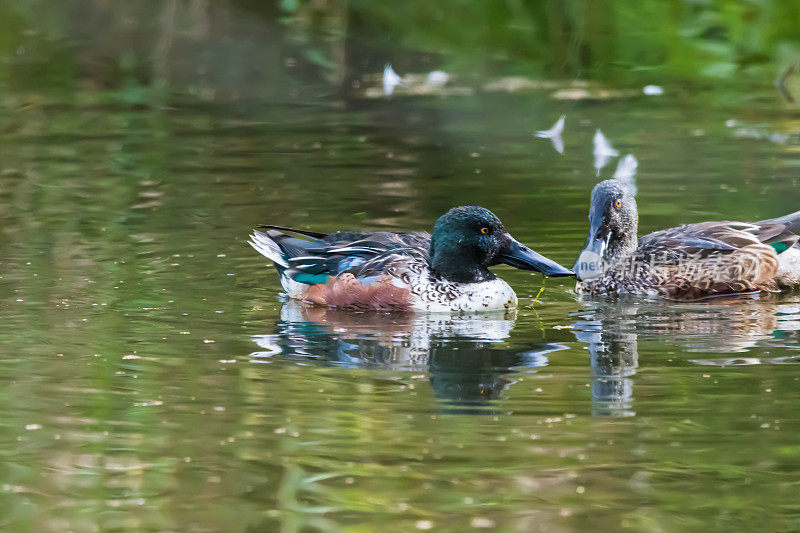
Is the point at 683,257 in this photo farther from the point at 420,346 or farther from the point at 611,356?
the point at 420,346

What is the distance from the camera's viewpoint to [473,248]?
10.2 meters

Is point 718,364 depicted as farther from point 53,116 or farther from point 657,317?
point 53,116

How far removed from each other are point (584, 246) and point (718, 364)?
127 inches

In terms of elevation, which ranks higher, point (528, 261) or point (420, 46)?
point (420, 46)

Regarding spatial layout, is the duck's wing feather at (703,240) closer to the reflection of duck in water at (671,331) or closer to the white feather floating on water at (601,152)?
the reflection of duck in water at (671,331)

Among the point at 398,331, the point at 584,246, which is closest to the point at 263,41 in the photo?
the point at 584,246

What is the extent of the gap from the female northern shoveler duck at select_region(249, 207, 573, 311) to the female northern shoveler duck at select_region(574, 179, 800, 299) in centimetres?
61

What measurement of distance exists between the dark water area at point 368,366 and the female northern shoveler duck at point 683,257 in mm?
193

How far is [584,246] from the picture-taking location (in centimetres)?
1165

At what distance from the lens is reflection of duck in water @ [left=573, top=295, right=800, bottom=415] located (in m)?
8.22

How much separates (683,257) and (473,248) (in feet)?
5.11

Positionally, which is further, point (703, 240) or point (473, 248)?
point (703, 240)

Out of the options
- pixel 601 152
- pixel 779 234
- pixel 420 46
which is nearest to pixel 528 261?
pixel 779 234

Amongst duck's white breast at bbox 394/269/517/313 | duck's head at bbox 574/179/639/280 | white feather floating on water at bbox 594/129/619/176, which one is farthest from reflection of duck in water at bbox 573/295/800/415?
white feather floating on water at bbox 594/129/619/176
